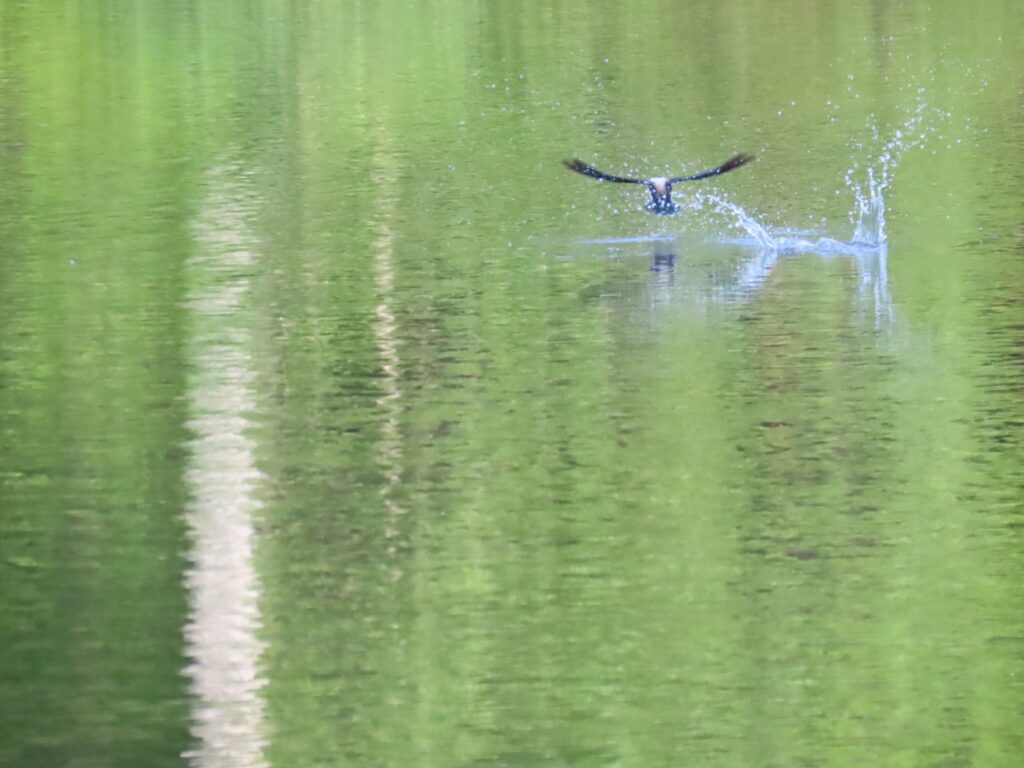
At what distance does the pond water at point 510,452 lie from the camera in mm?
11719

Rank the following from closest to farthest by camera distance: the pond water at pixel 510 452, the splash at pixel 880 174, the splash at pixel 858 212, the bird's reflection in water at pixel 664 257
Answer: the pond water at pixel 510 452 → the bird's reflection in water at pixel 664 257 → the splash at pixel 858 212 → the splash at pixel 880 174

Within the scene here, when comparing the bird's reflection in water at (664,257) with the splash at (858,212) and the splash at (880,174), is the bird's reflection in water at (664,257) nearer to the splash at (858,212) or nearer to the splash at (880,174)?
the splash at (858,212)

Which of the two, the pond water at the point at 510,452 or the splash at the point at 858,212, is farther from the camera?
the splash at the point at 858,212

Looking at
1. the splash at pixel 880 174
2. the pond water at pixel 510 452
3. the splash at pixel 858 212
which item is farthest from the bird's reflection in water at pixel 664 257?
the splash at pixel 880 174

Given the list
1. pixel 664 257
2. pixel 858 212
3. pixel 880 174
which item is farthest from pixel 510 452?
pixel 880 174

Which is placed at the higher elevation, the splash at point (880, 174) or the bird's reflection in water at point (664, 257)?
the splash at point (880, 174)

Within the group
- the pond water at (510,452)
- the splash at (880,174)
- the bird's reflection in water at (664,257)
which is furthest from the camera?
the splash at (880,174)

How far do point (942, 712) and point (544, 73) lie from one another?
34.1 m

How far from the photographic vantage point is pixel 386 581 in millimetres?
13641

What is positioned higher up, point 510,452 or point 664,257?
point 664,257

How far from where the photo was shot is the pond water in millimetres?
11719

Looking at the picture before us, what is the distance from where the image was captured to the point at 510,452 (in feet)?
53.5

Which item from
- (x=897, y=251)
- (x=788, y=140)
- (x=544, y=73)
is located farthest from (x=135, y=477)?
(x=544, y=73)

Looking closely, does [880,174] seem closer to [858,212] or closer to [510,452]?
[858,212]
